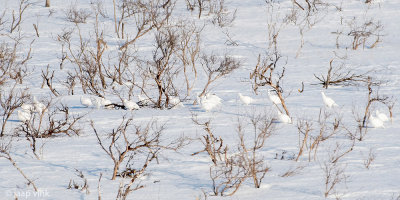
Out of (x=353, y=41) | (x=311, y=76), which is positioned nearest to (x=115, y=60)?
(x=311, y=76)

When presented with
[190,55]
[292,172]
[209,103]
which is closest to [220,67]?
[209,103]

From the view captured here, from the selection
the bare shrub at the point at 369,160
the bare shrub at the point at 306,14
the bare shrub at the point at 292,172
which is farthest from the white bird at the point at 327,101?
the bare shrub at the point at 306,14

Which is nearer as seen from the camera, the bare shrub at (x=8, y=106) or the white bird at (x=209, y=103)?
the bare shrub at (x=8, y=106)

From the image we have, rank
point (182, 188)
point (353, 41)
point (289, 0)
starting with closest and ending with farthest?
point (182, 188) → point (353, 41) → point (289, 0)

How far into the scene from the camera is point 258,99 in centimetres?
1198

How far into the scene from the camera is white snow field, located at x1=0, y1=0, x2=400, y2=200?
18.2 feet

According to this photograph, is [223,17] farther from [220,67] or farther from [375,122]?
[375,122]

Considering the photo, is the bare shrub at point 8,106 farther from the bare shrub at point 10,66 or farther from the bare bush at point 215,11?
the bare bush at point 215,11

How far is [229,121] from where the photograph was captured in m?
Answer: 9.48

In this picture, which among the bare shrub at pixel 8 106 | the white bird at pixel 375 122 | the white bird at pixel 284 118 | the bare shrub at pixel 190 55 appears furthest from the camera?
the bare shrub at pixel 190 55

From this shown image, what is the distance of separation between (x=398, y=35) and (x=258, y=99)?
36.2ft

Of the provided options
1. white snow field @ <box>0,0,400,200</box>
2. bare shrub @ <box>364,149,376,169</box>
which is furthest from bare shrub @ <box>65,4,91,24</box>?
bare shrub @ <box>364,149,376,169</box>

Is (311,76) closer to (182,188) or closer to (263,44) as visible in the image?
(263,44)

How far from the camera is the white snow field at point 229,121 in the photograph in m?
5.55
